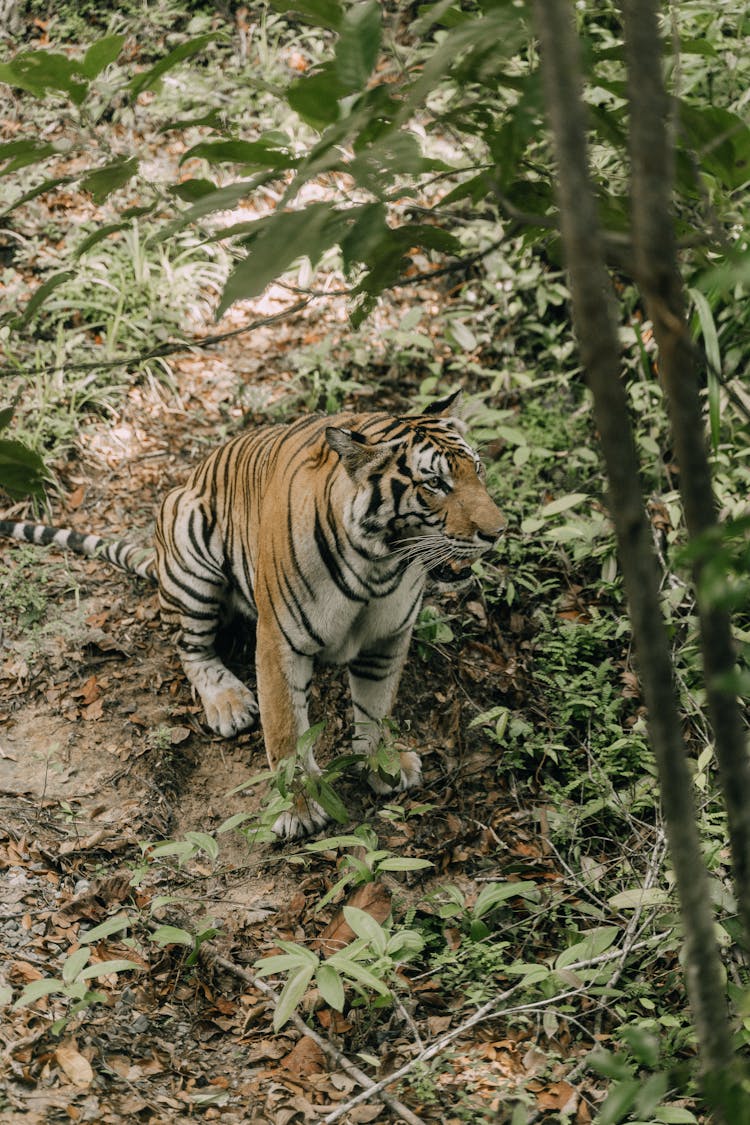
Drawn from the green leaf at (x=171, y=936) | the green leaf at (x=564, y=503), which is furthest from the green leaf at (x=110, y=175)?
the green leaf at (x=564, y=503)

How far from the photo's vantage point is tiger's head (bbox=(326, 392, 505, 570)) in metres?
3.27

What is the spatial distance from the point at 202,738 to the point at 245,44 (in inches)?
214

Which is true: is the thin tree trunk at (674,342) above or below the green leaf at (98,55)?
below

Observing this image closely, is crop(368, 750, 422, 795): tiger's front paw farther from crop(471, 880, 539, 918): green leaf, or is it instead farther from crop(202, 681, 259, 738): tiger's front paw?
crop(471, 880, 539, 918): green leaf

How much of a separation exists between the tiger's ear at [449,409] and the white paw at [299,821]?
1.48 meters

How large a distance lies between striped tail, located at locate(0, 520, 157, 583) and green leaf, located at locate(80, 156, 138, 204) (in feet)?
11.5

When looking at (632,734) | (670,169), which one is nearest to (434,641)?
(632,734)

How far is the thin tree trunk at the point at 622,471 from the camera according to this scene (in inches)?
39.9

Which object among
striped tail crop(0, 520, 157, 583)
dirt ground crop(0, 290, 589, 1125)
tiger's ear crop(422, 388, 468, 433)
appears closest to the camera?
dirt ground crop(0, 290, 589, 1125)

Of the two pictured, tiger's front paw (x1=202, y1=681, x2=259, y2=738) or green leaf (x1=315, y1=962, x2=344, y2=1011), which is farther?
tiger's front paw (x1=202, y1=681, x2=259, y2=738)

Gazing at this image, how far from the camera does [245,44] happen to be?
24.3ft

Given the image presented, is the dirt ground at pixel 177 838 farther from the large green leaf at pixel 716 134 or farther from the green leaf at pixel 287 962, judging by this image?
the large green leaf at pixel 716 134

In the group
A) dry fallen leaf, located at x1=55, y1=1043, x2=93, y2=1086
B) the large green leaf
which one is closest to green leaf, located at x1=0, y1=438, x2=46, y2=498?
the large green leaf

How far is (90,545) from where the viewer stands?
496 centimetres
